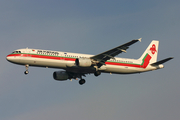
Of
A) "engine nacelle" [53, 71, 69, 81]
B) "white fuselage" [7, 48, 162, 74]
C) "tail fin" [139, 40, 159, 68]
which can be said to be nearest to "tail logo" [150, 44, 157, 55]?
"tail fin" [139, 40, 159, 68]

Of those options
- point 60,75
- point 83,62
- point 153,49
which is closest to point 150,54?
point 153,49

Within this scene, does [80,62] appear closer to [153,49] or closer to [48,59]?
[48,59]

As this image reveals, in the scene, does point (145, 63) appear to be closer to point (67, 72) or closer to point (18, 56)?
point (67, 72)

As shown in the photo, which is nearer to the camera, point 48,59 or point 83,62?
point 48,59

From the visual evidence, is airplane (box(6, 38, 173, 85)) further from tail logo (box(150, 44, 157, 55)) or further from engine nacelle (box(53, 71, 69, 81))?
tail logo (box(150, 44, 157, 55))

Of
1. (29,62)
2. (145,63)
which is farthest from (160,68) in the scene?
(29,62)

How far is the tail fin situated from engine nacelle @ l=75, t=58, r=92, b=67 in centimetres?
1326

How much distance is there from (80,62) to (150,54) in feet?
61.7

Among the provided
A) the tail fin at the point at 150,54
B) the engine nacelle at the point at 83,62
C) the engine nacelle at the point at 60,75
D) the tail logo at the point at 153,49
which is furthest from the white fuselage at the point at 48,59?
the tail logo at the point at 153,49

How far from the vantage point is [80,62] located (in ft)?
147

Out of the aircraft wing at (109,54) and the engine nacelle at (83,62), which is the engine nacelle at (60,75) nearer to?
the engine nacelle at (83,62)

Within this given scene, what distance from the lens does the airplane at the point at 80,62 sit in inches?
1764

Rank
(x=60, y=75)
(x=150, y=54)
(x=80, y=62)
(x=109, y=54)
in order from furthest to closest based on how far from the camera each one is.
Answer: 1. (x=150, y=54)
2. (x=60, y=75)
3. (x=109, y=54)
4. (x=80, y=62)

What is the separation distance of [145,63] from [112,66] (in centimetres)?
852
